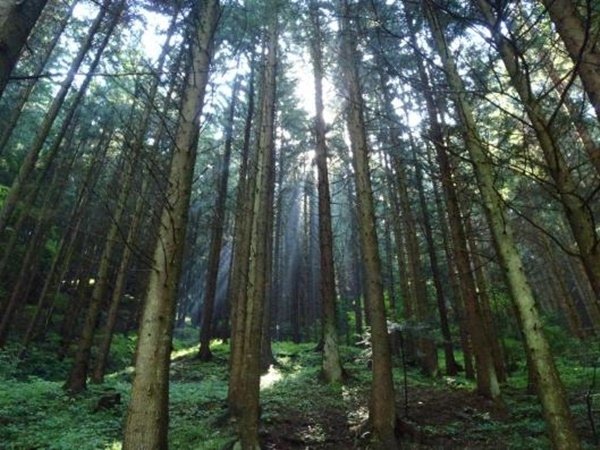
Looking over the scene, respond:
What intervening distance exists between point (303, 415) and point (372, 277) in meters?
3.79

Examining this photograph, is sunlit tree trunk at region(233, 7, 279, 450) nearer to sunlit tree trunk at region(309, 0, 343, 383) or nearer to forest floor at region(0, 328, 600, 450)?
forest floor at region(0, 328, 600, 450)

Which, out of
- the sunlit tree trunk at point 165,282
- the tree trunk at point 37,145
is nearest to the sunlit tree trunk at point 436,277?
the sunlit tree trunk at point 165,282

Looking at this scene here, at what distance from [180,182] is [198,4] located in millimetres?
2917

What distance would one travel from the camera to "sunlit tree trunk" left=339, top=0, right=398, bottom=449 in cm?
759

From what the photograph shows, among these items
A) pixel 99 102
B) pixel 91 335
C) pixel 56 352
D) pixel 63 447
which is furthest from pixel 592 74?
pixel 56 352

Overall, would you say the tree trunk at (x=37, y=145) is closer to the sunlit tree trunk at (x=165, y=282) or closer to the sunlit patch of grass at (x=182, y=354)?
the sunlit tree trunk at (x=165, y=282)

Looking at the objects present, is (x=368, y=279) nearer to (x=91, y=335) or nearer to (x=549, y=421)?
(x=549, y=421)

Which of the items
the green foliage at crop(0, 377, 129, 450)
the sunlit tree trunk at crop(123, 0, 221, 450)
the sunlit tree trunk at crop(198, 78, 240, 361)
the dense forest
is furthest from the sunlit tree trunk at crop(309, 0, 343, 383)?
the sunlit tree trunk at crop(123, 0, 221, 450)

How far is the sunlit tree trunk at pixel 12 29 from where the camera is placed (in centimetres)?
253

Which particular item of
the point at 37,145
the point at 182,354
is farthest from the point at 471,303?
the point at 182,354

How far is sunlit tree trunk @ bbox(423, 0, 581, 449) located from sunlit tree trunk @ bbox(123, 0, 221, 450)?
2.95 m

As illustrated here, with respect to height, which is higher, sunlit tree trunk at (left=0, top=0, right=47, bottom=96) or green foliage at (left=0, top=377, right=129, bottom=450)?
sunlit tree trunk at (left=0, top=0, right=47, bottom=96)

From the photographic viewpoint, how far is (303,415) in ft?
31.9

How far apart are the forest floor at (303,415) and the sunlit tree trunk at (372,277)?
0.42 meters
